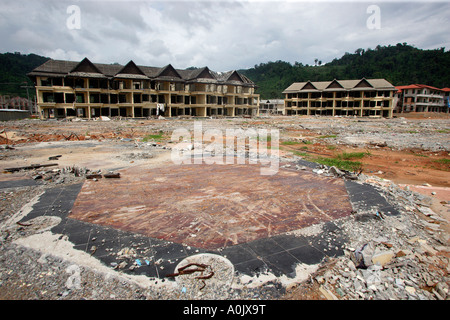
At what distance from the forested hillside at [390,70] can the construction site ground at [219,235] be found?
82069 mm

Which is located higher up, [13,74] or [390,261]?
[13,74]

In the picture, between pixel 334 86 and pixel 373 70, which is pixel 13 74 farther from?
pixel 373 70

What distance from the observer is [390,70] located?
79.3 metres

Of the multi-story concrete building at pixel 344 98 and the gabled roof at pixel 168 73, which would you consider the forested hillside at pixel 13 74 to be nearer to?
the gabled roof at pixel 168 73

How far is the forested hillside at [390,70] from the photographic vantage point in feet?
238

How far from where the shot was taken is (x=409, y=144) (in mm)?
16672

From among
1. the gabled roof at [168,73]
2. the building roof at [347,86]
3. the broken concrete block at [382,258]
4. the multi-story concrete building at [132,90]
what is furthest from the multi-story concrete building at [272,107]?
the broken concrete block at [382,258]

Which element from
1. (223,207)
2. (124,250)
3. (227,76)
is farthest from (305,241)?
(227,76)

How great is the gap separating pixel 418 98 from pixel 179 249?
75170mm

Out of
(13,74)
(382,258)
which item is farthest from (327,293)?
(13,74)

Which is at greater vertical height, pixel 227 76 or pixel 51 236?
pixel 227 76

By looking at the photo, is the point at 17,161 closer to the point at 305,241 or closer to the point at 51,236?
the point at 51,236

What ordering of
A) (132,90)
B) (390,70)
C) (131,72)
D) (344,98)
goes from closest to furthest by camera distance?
(132,90)
(131,72)
(344,98)
(390,70)
